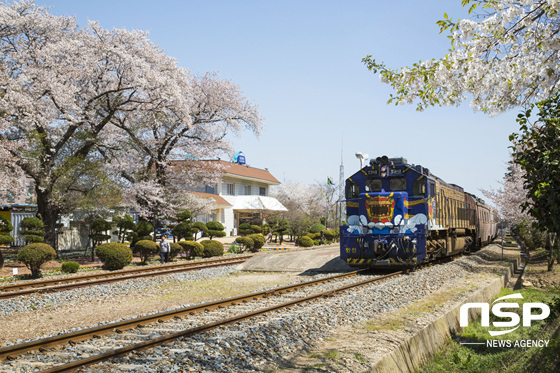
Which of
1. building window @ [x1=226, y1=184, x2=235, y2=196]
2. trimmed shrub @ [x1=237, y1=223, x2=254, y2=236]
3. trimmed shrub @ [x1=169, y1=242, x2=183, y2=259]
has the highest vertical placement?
building window @ [x1=226, y1=184, x2=235, y2=196]

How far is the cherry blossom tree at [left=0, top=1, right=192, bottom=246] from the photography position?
68.2ft

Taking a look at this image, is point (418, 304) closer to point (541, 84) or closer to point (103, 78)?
point (541, 84)

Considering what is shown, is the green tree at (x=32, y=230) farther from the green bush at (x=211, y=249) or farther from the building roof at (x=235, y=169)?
the building roof at (x=235, y=169)

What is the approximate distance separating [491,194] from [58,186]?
109 ft

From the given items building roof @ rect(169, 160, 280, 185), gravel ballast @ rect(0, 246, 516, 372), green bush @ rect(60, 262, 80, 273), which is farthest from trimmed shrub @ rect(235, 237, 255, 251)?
gravel ballast @ rect(0, 246, 516, 372)

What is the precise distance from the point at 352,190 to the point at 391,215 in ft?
5.64

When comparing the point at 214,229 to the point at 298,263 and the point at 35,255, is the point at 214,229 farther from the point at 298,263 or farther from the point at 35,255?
the point at 35,255

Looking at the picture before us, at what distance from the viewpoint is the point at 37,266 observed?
690 inches

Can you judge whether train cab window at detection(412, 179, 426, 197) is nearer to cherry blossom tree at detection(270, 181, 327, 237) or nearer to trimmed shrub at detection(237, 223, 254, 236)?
trimmed shrub at detection(237, 223, 254, 236)

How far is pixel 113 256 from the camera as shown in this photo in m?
19.3

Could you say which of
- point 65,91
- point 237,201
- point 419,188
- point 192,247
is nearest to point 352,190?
point 419,188

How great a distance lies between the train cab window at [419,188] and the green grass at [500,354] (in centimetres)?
587

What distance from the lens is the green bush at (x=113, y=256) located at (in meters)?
19.3

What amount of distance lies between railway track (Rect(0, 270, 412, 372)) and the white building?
34329 millimetres
